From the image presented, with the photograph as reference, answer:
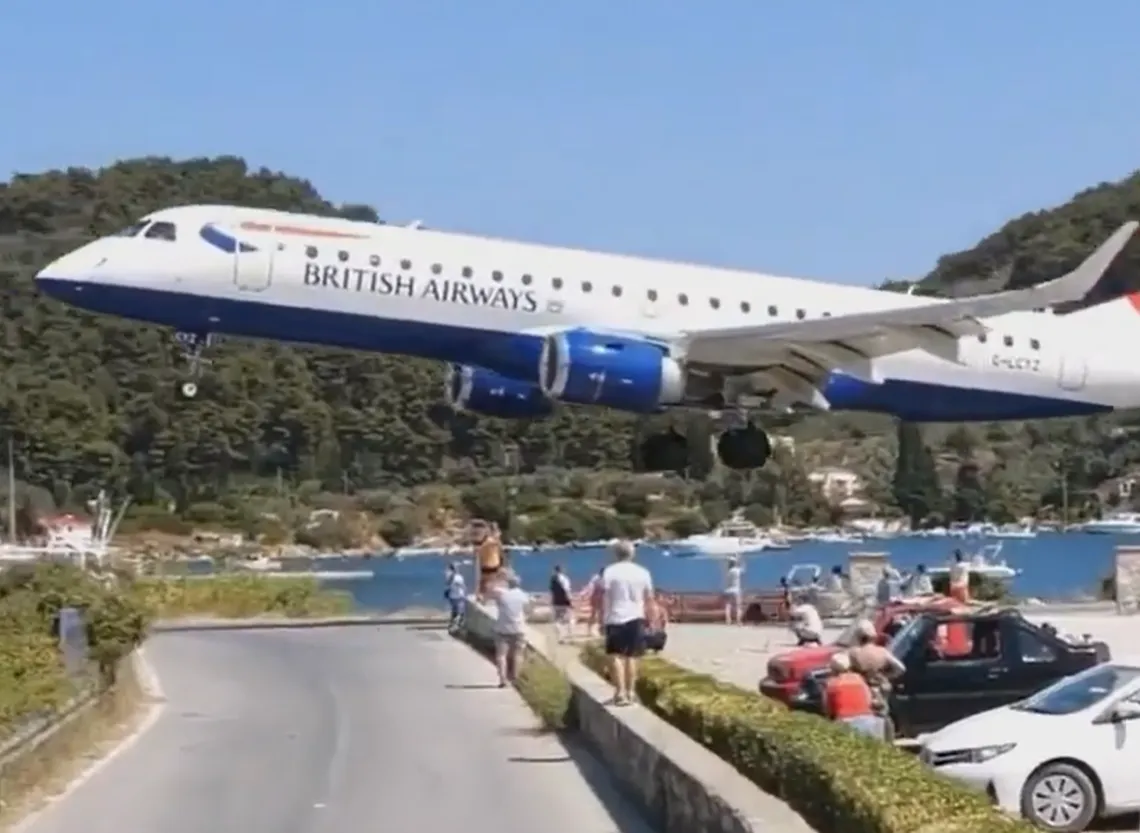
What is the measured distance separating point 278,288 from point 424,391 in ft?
305

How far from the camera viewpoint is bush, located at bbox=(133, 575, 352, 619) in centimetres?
4919

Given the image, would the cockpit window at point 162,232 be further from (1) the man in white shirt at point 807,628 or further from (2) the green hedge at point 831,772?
(2) the green hedge at point 831,772

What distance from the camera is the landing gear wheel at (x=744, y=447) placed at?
104 ft

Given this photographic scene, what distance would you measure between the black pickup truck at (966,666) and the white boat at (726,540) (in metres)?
89.3

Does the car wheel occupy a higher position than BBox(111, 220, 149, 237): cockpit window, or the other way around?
BBox(111, 220, 149, 237): cockpit window

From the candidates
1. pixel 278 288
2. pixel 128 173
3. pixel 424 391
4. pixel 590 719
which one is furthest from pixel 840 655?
pixel 128 173

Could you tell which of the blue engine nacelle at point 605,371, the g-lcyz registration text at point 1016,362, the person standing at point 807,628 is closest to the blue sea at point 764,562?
the g-lcyz registration text at point 1016,362

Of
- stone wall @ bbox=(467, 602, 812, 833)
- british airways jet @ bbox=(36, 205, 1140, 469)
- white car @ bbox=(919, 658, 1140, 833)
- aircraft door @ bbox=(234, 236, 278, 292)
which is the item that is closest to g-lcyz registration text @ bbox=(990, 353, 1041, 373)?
british airways jet @ bbox=(36, 205, 1140, 469)

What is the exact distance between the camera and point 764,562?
123 meters

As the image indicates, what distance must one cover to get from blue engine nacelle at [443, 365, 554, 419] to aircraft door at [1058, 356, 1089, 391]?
26.0 ft

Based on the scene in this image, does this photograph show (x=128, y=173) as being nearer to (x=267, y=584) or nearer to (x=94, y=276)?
(x=267, y=584)

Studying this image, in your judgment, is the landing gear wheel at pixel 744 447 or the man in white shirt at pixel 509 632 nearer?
the man in white shirt at pixel 509 632

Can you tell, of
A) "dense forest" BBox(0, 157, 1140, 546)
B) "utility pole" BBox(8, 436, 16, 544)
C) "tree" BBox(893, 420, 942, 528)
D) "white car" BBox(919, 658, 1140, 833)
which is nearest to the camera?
"white car" BBox(919, 658, 1140, 833)

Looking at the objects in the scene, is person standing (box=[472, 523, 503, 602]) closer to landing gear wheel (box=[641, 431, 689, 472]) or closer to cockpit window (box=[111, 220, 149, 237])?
landing gear wheel (box=[641, 431, 689, 472])
